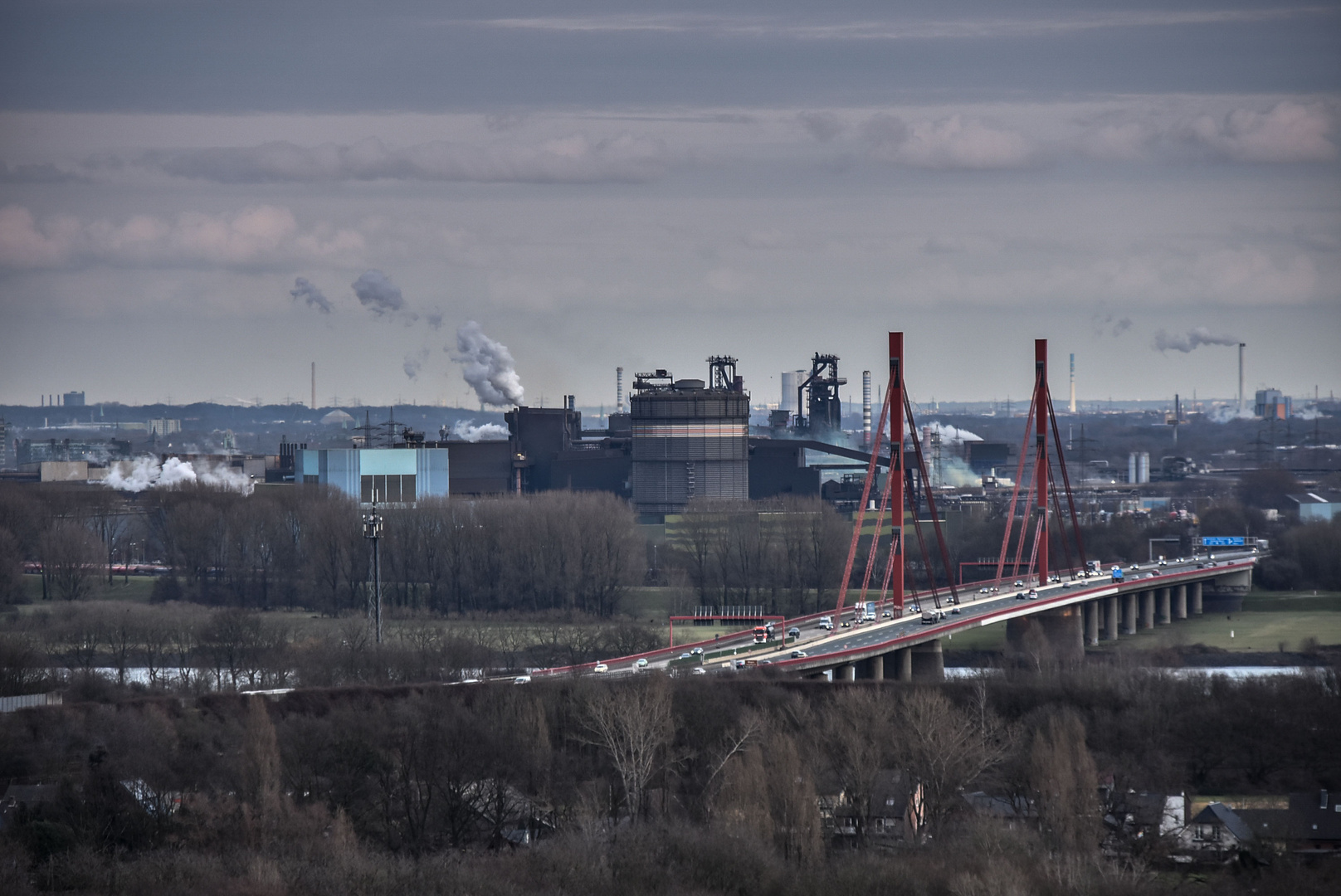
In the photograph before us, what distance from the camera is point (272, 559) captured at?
60.5 m

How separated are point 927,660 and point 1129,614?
44.7 ft

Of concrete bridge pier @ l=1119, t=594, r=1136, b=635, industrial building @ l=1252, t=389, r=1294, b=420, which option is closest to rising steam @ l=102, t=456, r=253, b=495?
concrete bridge pier @ l=1119, t=594, r=1136, b=635

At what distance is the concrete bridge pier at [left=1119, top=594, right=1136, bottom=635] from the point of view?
52.8m

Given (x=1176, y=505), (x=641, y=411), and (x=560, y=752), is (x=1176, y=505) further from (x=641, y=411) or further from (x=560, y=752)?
(x=560, y=752)

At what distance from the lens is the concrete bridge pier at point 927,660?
41.3m

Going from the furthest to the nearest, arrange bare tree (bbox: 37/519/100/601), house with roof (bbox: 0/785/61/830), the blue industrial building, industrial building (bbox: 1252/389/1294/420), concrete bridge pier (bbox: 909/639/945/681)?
1. industrial building (bbox: 1252/389/1294/420)
2. the blue industrial building
3. bare tree (bbox: 37/519/100/601)
4. concrete bridge pier (bbox: 909/639/945/681)
5. house with roof (bbox: 0/785/61/830)

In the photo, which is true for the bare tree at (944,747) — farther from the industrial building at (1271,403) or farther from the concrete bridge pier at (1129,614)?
the industrial building at (1271,403)

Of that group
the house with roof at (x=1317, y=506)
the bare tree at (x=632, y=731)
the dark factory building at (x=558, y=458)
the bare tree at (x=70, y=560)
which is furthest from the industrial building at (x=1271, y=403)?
the bare tree at (x=632, y=731)

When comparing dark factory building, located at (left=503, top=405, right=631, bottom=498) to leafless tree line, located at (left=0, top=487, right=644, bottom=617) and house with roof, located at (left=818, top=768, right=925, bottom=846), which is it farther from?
house with roof, located at (left=818, top=768, right=925, bottom=846)

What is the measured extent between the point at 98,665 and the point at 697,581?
1951 cm

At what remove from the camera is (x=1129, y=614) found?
53.4 m

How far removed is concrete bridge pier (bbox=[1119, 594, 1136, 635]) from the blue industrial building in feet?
81.4

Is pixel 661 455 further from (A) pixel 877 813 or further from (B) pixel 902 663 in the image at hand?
(A) pixel 877 813

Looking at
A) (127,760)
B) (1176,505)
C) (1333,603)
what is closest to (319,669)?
(127,760)
